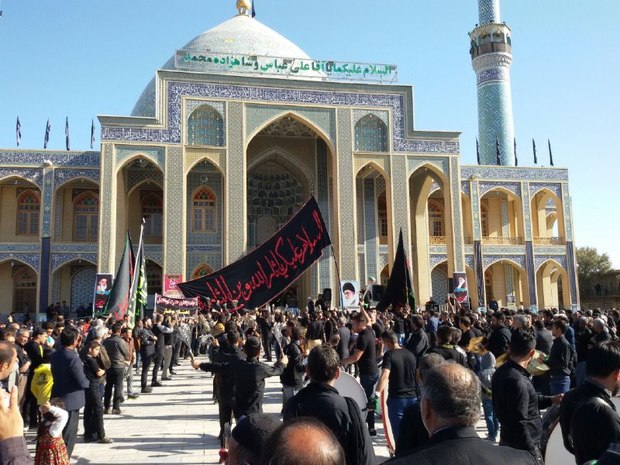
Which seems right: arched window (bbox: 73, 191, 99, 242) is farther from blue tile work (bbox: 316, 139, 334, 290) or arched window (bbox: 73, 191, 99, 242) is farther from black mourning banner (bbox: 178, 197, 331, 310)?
black mourning banner (bbox: 178, 197, 331, 310)

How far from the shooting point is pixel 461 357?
5223mm

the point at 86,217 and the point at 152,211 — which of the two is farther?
the point at 152,211

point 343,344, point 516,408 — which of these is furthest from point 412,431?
point 343,344

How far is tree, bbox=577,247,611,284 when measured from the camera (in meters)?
38.7

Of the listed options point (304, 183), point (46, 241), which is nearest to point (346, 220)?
point (304, 183)

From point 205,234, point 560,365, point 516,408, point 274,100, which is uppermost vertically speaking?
point 274,100

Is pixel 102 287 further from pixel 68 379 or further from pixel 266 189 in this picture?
pixel 68 379

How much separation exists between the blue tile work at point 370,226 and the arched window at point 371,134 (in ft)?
A: 7.86

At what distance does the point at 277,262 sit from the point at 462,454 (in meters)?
10.2

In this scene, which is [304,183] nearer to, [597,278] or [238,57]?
[238,57]

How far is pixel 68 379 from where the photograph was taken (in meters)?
5.49

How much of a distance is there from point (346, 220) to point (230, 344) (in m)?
17.3

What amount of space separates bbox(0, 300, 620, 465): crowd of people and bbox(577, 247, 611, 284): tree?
3190cm

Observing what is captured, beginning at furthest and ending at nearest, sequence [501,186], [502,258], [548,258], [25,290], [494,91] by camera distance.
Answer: [494,91]
[501,186]
[548,258]
[502,258]
[25,290]
